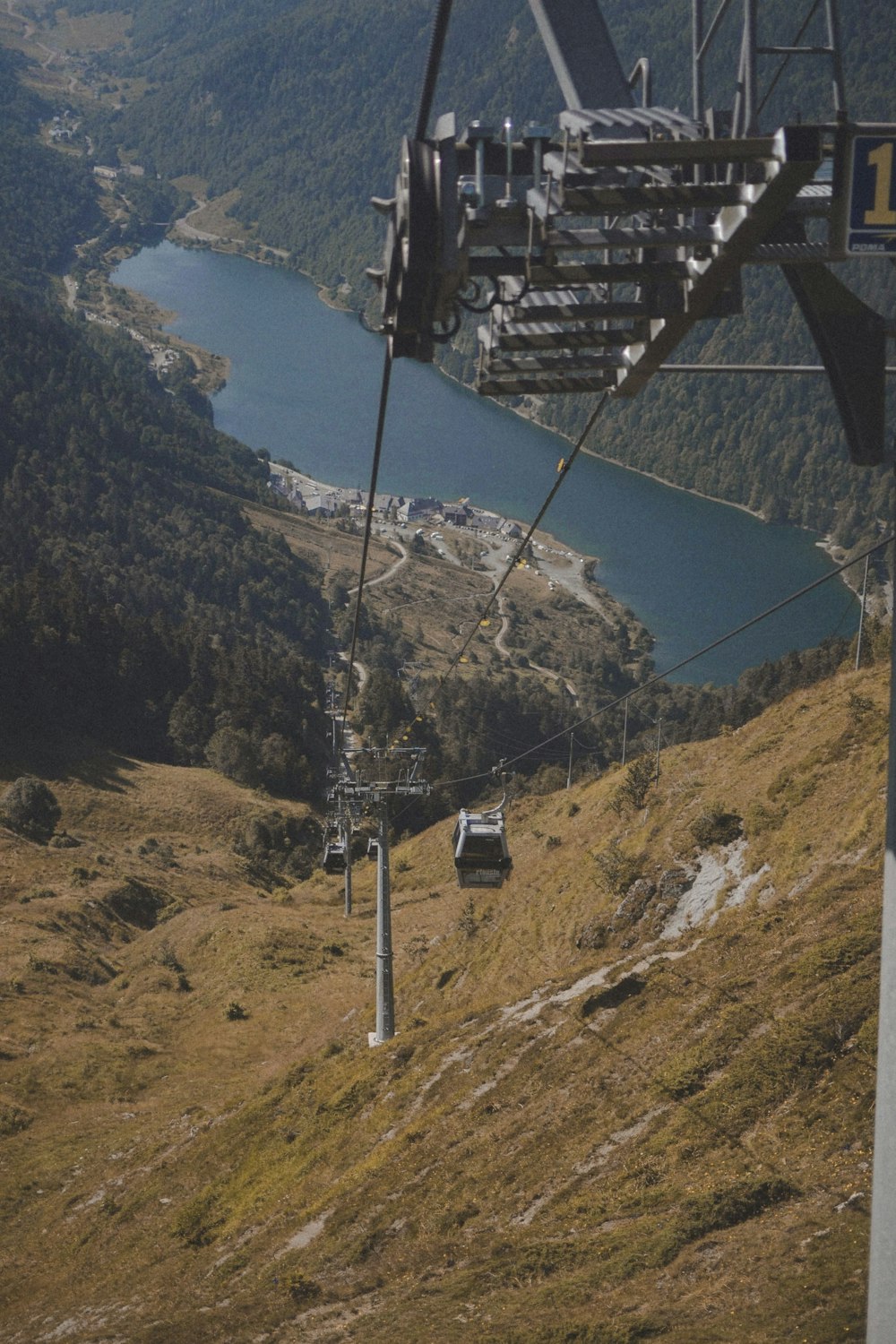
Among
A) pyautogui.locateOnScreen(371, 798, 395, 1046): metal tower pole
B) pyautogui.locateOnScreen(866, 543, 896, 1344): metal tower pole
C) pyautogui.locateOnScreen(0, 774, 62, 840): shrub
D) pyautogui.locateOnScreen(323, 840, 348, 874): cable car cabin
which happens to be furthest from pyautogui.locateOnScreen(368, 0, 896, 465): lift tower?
pyautogui.locateOnScreen(0, 774, 62, 840): shrub

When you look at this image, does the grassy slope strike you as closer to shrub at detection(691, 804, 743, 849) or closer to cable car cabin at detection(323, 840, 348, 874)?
shrub at detection(691, 804, 743, 849)

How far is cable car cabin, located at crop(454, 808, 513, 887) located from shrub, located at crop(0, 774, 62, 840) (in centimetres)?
4035

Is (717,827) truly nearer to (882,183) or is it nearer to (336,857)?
(336,857)

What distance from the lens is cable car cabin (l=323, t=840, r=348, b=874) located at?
3903cm

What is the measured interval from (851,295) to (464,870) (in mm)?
18714

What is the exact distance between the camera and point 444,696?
122000 millimetres

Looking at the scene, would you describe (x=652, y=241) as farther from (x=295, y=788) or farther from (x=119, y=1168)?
(x=295, y=788)

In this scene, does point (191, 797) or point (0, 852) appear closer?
point (0, 852)

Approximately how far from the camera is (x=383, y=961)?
2662cm

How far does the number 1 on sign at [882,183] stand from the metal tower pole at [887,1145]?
6.70 feet

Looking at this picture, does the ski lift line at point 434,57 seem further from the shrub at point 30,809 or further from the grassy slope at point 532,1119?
the shrub at point 30,809

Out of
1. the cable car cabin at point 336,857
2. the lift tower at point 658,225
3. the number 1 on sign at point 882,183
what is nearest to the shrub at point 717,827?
the cable car cabin at point 336,857

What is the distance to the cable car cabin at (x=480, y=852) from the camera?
2475 centimetres

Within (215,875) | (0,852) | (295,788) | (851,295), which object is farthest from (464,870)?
(295,788)
